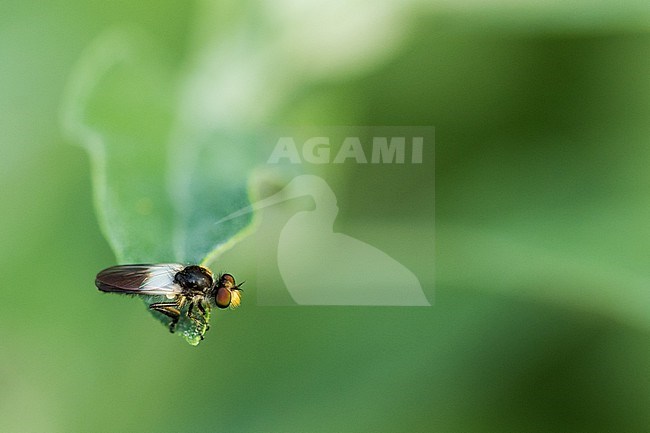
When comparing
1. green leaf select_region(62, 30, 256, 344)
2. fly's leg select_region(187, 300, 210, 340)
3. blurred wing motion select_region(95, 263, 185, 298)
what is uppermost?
green leaf select_region(62, 30, 256, 344)

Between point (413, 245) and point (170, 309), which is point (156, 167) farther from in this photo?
point (413, 245)

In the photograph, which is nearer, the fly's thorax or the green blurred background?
the green blurred background

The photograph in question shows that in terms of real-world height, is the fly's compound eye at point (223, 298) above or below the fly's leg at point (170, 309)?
above

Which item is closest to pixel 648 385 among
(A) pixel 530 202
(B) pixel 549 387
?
(B) pixel 549 387

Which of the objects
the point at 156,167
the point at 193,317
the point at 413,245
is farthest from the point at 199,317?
the point at 413,245

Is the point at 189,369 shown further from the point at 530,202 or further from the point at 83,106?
the point at 530,202

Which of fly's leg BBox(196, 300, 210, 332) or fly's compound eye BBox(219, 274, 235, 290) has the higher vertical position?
fly's compound eye BBox(219, 274, 235, 290)
